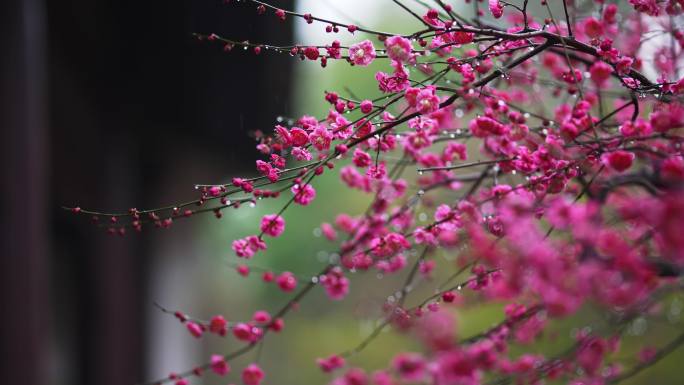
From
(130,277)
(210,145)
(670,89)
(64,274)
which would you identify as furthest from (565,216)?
(210,145)

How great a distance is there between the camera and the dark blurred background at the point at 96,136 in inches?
48.4

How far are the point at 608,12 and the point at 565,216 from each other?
0.61 m

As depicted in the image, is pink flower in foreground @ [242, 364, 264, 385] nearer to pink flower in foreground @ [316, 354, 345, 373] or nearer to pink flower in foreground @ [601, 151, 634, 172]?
pink flower in foreground @ [316, 354, 345, 373]

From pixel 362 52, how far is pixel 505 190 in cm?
23

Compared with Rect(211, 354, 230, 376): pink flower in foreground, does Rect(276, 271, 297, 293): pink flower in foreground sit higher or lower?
higher

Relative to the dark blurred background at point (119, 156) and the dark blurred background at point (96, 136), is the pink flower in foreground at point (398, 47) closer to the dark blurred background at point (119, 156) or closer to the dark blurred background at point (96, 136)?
the dark blurred background at point (119, 156)

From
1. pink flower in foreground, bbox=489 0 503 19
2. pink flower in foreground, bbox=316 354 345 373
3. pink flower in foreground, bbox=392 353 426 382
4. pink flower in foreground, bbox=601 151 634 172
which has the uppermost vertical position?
pink flower in foreground, bbox=489 0 503 19

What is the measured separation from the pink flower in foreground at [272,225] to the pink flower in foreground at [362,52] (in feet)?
0.75

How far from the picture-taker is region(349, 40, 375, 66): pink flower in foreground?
2.21ft

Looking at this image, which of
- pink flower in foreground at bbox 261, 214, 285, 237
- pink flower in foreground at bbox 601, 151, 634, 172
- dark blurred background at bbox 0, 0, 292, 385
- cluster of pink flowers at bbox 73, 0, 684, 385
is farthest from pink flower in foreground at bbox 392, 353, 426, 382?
dark blurred background at bbox 0, 0, 292, 385

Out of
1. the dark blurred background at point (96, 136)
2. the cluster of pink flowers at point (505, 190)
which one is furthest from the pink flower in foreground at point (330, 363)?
the dark blurred background at point (96, 136)

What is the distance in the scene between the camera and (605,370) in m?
0.89

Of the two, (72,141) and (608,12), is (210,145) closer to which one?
(72,141)

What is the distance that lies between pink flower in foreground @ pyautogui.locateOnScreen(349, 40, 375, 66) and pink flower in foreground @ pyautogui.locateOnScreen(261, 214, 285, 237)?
0.75 ft
